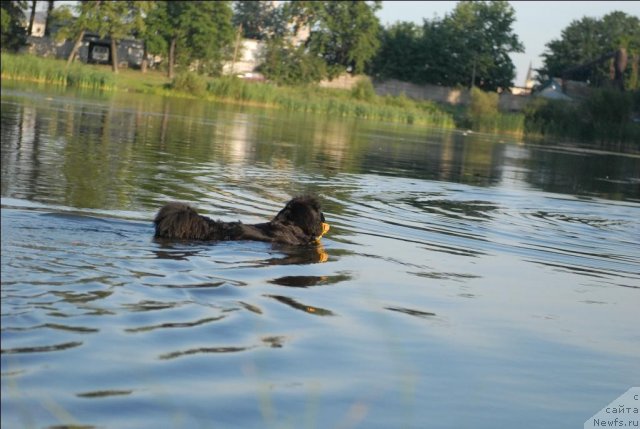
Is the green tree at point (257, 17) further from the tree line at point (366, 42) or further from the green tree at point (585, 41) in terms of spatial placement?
the green tree at point (585, 41)

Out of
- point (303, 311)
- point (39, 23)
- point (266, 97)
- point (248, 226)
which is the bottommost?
point (303, 311)

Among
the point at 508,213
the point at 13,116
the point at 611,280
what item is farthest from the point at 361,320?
the point at 13,116

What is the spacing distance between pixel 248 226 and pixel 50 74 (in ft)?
172

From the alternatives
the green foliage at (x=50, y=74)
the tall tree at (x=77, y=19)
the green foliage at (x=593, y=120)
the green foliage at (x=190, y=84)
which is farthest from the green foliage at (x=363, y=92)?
the green foliage at (x=50, y=74)

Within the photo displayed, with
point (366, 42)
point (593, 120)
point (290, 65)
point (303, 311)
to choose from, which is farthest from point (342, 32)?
point (303, 311)

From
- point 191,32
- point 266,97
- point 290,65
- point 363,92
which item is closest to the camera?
point 266,97

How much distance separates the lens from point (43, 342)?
5992 millimetres

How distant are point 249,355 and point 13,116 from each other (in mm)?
22117

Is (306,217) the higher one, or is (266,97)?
(266,97)

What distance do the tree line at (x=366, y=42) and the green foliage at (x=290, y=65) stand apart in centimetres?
10

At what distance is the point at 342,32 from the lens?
10369 centimetres

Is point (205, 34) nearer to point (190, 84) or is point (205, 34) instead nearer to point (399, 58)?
point (190, 84)

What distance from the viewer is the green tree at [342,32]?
102312mm

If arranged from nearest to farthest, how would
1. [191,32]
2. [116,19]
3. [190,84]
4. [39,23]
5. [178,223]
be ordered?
[178,223] → [190,84] → [116,19] → [191,32] → [39,23]
